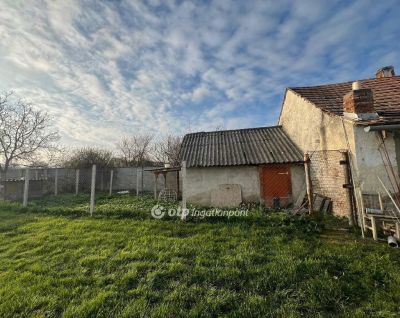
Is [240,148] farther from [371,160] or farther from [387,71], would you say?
[387,71]

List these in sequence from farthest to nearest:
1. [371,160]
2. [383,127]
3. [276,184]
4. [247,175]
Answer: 1. [247,175]
2. [276,184]
3. [371,160]
4. [383,127]

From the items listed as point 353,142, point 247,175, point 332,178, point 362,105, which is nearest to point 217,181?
point 247,175

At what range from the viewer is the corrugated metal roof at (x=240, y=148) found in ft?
35.5

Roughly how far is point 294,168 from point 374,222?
5.25 meters

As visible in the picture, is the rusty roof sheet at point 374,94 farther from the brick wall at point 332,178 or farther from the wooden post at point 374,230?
the wooden post at point 374,230

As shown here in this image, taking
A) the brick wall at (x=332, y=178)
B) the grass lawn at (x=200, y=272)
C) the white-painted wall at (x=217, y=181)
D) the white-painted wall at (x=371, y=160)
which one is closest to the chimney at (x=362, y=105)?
the white-painted wall at (x=371, y=160)

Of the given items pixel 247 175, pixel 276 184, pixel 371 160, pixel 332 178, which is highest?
pixel 371 160

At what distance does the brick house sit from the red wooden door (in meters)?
1.55

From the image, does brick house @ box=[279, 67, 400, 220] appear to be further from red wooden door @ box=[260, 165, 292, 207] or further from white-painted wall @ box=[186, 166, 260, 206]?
white-painted wall @ box=[186, 166, 260, 206]

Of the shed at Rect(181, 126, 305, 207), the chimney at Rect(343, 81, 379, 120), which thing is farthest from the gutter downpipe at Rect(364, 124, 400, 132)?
the shed at Rect(181, 126, 305, 207)

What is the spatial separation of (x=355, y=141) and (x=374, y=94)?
3.41 meters

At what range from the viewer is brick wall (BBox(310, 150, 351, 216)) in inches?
269

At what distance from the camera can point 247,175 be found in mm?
10750

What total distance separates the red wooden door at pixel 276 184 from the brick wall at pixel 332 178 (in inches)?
62.9
